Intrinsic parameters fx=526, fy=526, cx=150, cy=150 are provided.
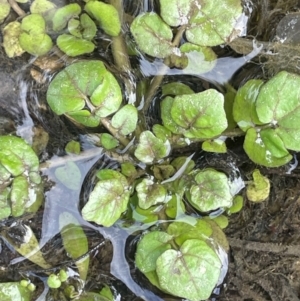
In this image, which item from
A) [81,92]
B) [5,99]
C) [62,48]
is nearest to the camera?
[81,92]

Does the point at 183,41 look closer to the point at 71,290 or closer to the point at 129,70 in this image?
the point at 129,70

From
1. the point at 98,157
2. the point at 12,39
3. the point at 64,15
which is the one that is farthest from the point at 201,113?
the point at 12,39

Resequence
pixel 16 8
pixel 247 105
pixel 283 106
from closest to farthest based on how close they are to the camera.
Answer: pixel 283 106
pixel 247 105
pixel 16 8

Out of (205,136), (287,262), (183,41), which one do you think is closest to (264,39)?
(183,41)

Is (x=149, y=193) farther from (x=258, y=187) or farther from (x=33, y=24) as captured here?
(x=33, y=24)

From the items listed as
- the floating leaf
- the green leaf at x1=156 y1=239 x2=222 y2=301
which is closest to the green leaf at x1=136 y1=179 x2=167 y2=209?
the green leaf at x1=156 y1=239 x2=222 y2=301
